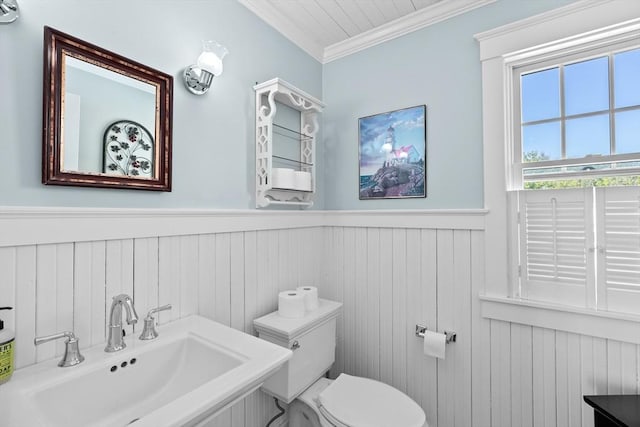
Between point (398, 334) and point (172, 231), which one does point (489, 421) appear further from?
point (172, 231)

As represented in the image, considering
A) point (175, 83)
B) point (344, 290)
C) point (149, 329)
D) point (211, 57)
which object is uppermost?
point (211, 57)

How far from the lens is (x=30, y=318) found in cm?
91

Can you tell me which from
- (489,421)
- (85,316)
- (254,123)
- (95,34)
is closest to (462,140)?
(254,123)

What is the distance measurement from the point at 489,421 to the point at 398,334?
1.99ft

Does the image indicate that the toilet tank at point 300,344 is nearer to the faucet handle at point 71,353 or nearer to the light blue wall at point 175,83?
the light blue wall at point 175,83

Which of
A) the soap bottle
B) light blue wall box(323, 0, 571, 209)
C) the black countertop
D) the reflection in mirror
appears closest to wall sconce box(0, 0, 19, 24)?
the reflection in mirror

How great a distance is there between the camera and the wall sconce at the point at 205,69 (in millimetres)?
1333

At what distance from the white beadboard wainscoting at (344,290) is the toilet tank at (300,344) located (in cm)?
18

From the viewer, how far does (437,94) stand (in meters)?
1.77

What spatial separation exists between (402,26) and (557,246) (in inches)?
59.9

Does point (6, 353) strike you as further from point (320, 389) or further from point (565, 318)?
point (565, 318)

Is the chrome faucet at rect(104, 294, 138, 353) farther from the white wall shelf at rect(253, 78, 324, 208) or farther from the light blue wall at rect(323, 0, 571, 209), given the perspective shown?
the light blue wall at rect(323, 0, 571, 209)

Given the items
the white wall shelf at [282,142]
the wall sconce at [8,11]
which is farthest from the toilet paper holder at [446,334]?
the wall sconce at [8,11]

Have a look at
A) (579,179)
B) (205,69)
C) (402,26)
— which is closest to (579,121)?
(579,179)
